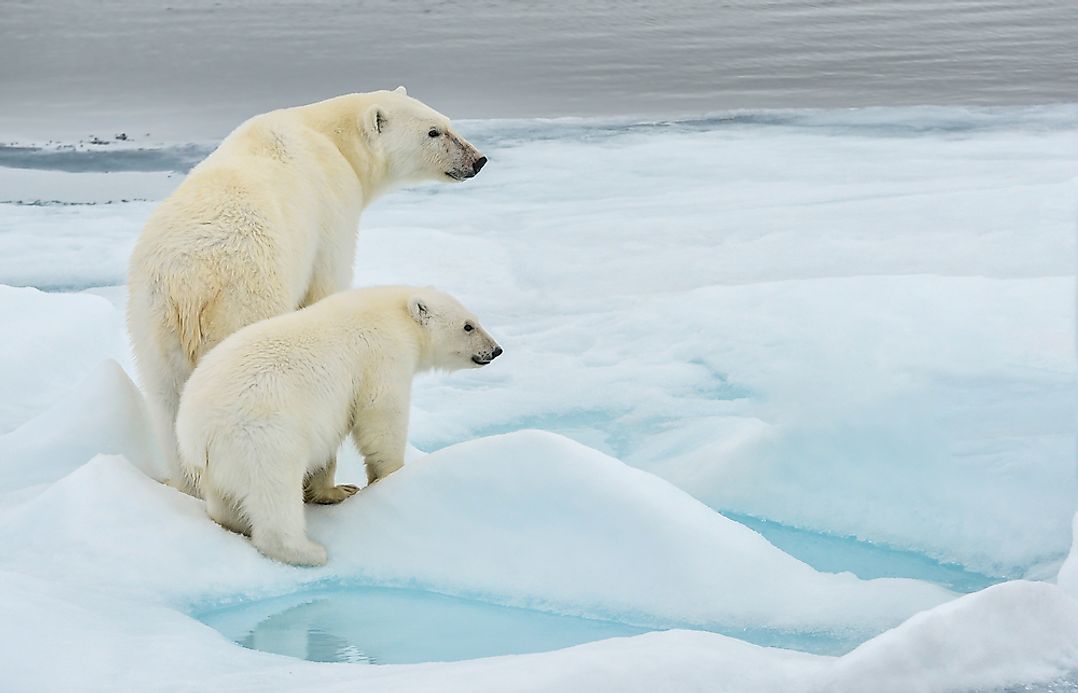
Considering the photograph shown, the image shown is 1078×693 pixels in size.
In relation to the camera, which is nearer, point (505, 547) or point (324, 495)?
point (505, 547)

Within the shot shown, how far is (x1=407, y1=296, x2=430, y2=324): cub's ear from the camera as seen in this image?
11.3 ft

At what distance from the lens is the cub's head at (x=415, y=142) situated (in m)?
3.99

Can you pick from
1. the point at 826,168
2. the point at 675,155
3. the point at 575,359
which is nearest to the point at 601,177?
the point at 675,155

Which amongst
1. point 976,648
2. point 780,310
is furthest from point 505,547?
point 780,310

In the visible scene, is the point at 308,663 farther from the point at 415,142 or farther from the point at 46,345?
the point at 46,345

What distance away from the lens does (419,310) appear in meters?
3.45

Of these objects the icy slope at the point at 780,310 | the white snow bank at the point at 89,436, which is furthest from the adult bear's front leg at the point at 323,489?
the icy slope at the point at 780,310

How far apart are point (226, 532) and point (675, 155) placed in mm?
6167

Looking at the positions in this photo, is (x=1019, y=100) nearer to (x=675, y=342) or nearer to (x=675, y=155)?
(x=675, y=155)

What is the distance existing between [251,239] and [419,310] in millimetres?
485

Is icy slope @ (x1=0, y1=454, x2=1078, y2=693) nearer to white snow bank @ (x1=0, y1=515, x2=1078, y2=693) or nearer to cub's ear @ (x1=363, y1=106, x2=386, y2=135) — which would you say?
white snow bank @ (x1=0, y1=515, x2=1078, y2=693)

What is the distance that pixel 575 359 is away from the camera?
492 centimetres

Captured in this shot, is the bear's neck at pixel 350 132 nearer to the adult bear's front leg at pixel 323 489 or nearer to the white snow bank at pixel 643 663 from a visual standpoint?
the adult bear's front leg at pixel 323 489

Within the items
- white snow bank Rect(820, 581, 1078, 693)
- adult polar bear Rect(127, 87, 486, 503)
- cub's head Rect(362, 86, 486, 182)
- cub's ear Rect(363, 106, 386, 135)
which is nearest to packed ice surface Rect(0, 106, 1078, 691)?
white snow bank Rect(820, 581, 1078, 693)
